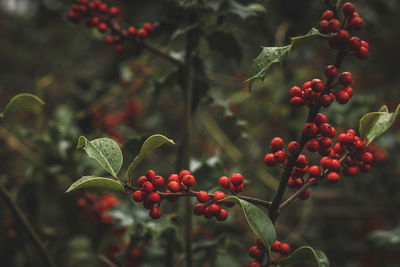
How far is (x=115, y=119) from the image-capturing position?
2.09 meters

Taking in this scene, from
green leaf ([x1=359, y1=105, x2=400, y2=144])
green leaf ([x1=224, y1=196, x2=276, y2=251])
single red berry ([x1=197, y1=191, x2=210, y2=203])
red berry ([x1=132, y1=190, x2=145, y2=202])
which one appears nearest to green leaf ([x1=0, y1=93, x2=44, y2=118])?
red berry ([x1=132, y1=190, x2=145, y2=202])

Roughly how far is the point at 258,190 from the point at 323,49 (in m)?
1.26

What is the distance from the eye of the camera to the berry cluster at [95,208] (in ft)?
5.06

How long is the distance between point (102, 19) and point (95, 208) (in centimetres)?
80

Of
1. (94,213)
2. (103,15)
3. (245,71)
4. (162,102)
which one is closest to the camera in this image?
(103,15)

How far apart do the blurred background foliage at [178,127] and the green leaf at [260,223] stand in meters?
0.51

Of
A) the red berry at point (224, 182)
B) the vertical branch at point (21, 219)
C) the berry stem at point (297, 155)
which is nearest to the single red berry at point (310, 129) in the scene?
the berry stem at point (297, 155)

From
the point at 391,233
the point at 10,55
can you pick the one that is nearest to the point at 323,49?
the point at 391,233

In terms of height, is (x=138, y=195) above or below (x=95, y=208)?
above

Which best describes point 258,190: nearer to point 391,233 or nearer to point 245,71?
point 245,71

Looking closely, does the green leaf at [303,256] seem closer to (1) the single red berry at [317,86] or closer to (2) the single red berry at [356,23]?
(1) the single red berry at [317,86]

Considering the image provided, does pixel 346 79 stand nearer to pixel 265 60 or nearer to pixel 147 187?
pixel 265 60

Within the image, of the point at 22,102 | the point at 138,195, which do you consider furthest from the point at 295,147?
the point at 22,102

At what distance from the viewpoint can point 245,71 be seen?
8.75 feet
